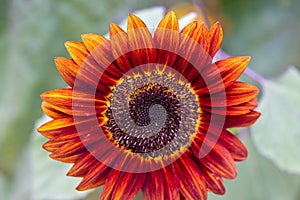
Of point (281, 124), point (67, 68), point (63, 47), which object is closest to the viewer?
point (67, 68)

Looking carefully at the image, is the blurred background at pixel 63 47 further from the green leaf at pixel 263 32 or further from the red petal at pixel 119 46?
the red petal at pixel 119 46

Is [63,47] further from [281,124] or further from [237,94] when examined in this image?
[237,94]

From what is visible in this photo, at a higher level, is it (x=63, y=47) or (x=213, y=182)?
(x=63, y=47)

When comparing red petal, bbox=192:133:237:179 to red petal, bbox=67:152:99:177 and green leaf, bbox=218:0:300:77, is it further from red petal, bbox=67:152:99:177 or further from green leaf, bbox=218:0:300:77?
green leaf, bbox=218:0:300:77

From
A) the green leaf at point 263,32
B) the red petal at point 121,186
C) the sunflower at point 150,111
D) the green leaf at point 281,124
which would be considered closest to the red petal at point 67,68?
the sunflower at point 150,111

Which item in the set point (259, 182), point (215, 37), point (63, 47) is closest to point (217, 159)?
point (215, 37)

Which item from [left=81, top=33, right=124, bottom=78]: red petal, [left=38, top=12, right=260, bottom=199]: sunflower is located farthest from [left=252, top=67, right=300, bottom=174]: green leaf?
[left=81, top=33, right=124, bottom=78]: red petal

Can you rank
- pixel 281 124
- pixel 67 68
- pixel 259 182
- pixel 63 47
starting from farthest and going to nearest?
pixel 63 47 → pixel 259 182 → pixel 281 124 → pixel 67 68
